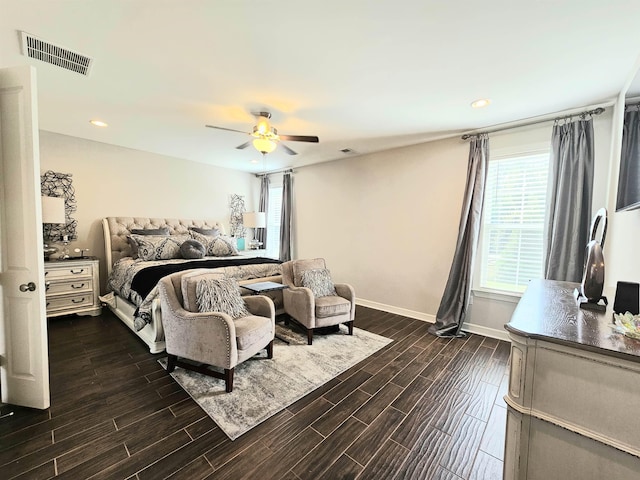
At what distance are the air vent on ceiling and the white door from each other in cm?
28

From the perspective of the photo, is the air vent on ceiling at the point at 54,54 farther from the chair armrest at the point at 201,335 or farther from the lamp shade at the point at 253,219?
the lamp shade at the point at 253,219

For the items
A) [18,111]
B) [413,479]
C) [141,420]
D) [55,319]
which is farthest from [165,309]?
[55,319]

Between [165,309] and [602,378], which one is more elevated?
[602,378]

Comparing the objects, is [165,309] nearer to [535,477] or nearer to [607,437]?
[535,477]

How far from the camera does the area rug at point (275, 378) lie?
1925 mm

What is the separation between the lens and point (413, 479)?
1.46 metres

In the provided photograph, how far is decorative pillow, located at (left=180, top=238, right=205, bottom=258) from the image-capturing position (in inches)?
161

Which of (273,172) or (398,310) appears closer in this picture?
(398,310)

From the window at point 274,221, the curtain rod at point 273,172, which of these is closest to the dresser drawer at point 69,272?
the window at point 274,221

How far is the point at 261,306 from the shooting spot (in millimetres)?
2758

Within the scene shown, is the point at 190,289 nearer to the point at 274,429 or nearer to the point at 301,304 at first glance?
the point at 301,304

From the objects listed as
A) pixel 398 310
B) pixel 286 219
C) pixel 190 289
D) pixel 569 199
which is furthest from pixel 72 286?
pixel 569 199

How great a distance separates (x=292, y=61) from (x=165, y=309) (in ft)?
7.89

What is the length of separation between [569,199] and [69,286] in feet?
20.9
